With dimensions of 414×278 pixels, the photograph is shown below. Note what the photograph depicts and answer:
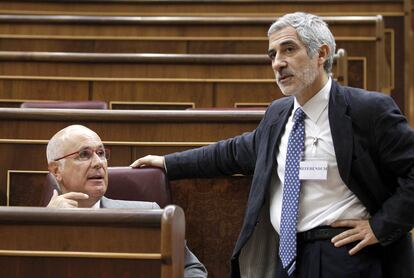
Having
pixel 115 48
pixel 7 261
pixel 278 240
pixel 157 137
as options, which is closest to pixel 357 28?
pixel 115 48

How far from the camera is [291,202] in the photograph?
26.6 inches

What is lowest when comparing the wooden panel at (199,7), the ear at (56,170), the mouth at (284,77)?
the ear at (56,170)

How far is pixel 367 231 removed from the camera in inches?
25.7

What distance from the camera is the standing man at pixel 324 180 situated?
2.14ft

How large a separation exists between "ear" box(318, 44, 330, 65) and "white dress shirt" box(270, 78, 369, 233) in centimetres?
2

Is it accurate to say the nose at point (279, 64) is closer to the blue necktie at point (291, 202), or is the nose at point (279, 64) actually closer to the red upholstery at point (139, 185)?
the blue necktie at point (291, 202)

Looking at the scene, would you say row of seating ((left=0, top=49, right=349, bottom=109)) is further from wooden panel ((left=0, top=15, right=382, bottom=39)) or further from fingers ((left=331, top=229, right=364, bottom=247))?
fingers ((left=331, top=229, right=364, bottom=247))

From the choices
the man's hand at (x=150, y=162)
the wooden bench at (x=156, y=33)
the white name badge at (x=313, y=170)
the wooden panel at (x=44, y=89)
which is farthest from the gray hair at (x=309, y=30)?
the wooden bench at (x=156, y=33)

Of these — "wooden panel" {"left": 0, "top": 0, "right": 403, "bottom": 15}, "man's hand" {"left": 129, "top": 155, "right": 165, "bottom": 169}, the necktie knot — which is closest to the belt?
the necktie knot

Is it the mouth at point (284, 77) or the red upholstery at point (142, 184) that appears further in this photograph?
the red upholstery at point (142, 184)

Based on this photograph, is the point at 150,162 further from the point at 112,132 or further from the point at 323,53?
the point at 323,53

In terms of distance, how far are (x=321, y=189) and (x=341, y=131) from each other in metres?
0.05

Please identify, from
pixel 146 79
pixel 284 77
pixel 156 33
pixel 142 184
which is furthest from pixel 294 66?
pixel 156 33

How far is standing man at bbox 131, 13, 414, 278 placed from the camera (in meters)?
0.65
